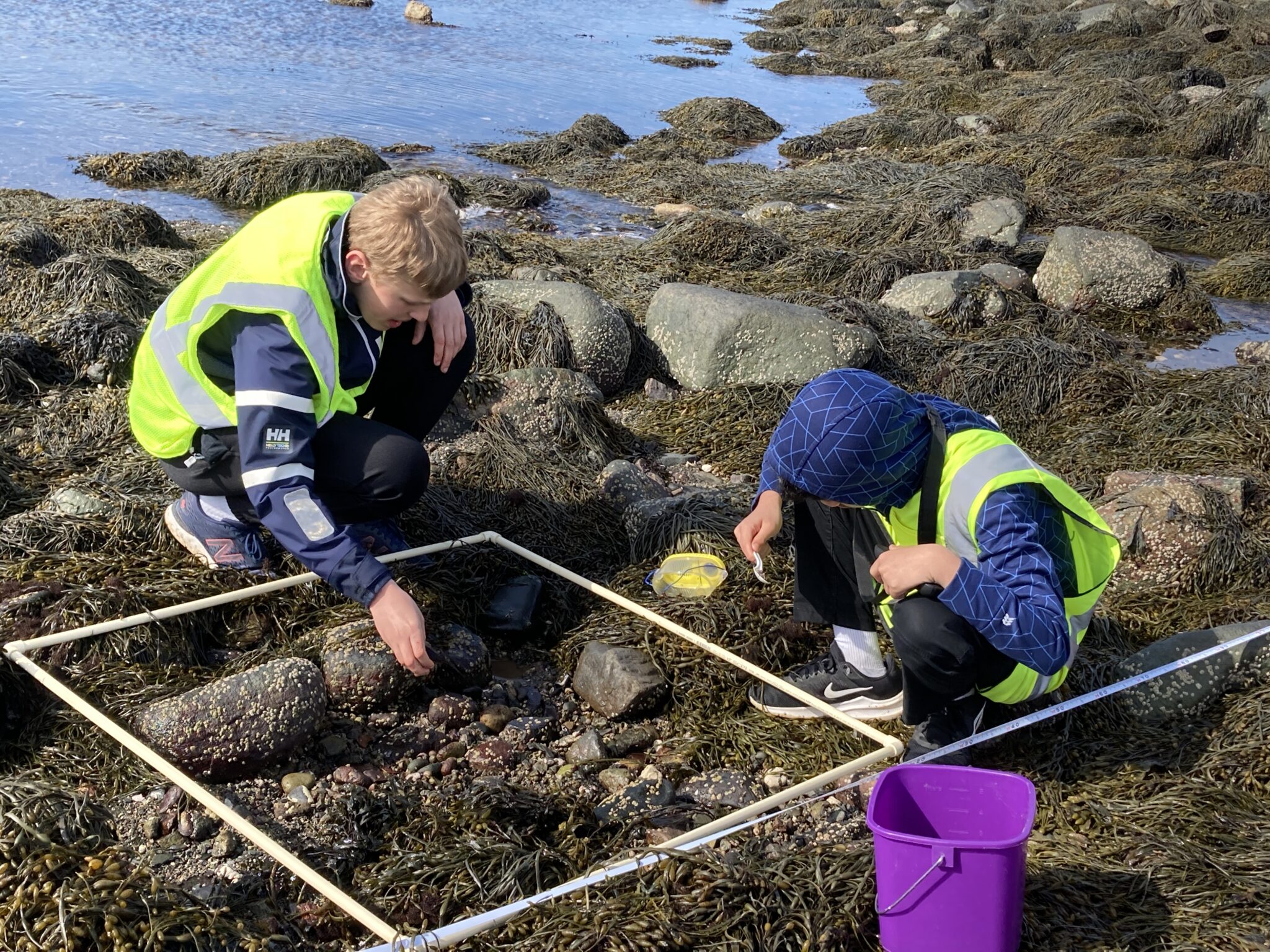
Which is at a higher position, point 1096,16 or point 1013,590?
point 1096,16

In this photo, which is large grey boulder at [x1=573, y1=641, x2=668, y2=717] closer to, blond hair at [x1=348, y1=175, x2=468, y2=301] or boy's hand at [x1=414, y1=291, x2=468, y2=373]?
boy's hand at [x1=414, y1=291, x2=468, y2=373]

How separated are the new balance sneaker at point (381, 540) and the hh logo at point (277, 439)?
905 mm

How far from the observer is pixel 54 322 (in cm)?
537

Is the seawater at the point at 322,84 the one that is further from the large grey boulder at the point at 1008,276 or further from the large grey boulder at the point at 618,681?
the large grey boulder at the point at 618,681

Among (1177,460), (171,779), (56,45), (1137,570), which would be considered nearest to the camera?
(171,779)

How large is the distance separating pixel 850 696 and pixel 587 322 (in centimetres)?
304

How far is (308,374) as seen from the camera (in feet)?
9.79

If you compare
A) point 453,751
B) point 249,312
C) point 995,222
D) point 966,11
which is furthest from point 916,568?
point 966,11

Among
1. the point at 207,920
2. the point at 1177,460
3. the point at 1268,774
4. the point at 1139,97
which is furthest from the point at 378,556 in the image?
the point at 1139,97

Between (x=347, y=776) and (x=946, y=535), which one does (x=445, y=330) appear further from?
(x=946, y=535)

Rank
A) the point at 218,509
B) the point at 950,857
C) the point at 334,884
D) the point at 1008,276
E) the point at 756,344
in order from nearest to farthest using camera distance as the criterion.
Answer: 1. the point at 950,857
2. the point at 334,884
3. the point at 218,509
4. the point at 756,344
5. the point at 1008,276

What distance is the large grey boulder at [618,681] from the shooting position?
11.2 feet

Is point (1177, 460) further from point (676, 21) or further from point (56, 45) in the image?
point (676, 21)

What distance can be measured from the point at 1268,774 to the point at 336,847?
257cm
